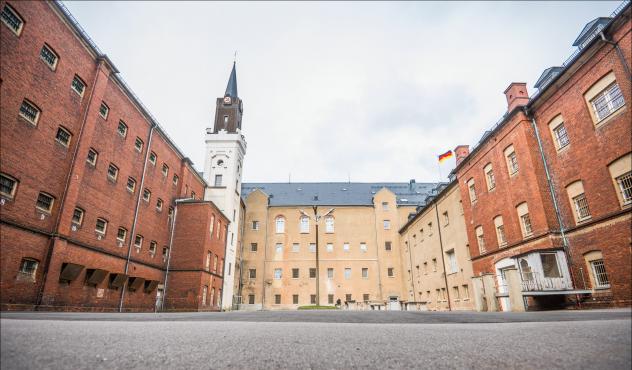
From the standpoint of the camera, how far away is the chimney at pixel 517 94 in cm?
1834

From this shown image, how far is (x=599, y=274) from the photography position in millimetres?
13508

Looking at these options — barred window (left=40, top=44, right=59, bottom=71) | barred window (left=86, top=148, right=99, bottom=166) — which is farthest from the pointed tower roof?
barred window (left=40, top=44, right=59, bottom=71)

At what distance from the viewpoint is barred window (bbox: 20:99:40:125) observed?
13.3 meters

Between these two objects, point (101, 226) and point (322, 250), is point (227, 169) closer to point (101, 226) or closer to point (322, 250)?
point (322, 250)

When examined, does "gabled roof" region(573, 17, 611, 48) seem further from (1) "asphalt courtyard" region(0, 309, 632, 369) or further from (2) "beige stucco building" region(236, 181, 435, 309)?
(2) "beige stucco building" region(236, 181, 435, 309)

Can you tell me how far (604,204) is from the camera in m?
13.1

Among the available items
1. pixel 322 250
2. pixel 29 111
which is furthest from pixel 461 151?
pixel 29 111

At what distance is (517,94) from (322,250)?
28.2m

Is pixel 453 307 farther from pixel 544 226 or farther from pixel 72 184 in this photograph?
pixel 72 184

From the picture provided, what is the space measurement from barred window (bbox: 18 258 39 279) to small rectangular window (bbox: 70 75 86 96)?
27.4 ft

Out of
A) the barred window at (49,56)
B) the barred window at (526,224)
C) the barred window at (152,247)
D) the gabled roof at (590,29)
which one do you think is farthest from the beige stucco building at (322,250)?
the barred window at (49,56)

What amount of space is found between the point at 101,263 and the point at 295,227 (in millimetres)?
25754

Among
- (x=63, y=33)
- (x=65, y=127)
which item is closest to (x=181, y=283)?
(x=65, y=127)

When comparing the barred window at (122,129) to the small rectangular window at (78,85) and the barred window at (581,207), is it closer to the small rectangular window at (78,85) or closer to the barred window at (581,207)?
the small rectangular window at (78,85)
